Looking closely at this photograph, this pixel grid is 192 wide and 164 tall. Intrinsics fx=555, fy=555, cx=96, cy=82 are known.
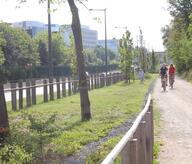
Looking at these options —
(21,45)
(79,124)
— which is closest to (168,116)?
(79,124)

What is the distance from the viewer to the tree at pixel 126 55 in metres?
52.4

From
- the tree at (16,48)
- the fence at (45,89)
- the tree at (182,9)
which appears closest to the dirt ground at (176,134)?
the fence at (45,89)

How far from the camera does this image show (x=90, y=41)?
555 feet

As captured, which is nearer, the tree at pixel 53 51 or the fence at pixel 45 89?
the fence at pixel 45 89

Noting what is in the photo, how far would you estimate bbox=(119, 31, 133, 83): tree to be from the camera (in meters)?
52.4

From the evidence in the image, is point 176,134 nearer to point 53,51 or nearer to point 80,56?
point 80,56

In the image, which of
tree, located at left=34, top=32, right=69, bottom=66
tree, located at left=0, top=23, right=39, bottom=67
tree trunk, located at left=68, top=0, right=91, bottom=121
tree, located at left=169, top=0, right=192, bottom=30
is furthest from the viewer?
tree, located at left=34, top=32, right=69, bottom=66

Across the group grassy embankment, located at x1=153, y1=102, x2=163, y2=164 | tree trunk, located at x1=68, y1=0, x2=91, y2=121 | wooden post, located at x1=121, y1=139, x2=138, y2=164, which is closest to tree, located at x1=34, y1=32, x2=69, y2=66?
grassy embankment, located at x1=153, y1=102, x2=163, y2=164

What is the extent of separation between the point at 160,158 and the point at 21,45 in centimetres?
6009

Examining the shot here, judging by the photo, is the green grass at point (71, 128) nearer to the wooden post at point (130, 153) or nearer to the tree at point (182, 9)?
the wooden post at point (130, 153)

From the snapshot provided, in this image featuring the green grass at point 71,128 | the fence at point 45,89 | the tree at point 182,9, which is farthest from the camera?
the tree at point 182,9

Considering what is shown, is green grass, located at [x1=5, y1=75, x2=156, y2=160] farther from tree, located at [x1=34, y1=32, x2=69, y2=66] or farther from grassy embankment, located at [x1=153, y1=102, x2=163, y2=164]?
tree, located at [x1=34, y1=32, x2=69, y2=66]

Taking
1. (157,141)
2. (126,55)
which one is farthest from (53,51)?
Result: (157,141)

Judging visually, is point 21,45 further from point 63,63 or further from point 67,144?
point 67,144
